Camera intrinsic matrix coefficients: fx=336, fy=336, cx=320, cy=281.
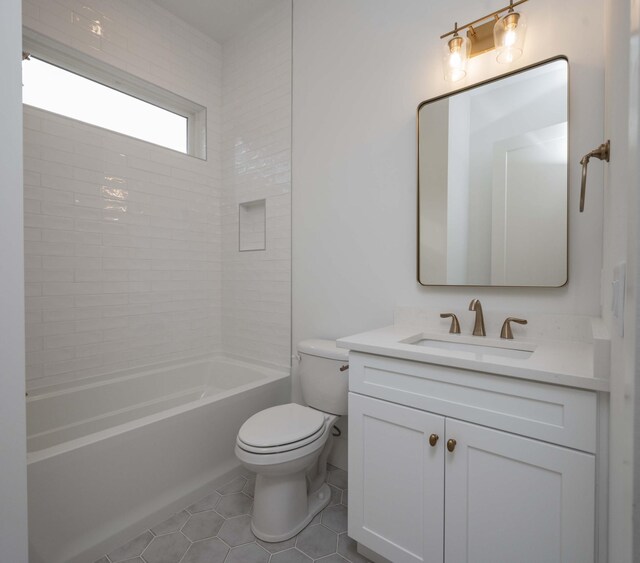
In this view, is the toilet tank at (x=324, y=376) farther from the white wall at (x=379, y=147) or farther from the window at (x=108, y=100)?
the window at (x=108, y=100)

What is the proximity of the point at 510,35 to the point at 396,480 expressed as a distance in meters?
1.79

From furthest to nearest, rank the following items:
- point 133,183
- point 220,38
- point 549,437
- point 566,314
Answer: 1. point 220,38
2. point 133,183
3. point 566,314
4. point 549,437

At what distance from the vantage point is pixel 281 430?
152 centimetres

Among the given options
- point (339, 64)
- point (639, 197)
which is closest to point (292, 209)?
point (339, 64)

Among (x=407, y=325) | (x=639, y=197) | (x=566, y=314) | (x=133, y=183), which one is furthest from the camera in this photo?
(x=133, y=183)

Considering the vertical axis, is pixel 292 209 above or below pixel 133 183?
below

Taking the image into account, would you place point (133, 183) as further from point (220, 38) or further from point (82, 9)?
point (220, 38)

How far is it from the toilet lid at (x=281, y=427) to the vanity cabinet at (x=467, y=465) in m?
0.26

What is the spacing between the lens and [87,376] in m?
2.04

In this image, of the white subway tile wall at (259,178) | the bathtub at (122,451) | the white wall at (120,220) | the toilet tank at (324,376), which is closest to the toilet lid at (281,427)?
the toilet tank at (324,376)

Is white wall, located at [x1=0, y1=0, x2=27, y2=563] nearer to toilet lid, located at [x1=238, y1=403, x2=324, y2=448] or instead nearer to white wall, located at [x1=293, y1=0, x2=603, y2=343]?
toilet lid, located at [x1=238, y1=403, x2=324, y2=448]

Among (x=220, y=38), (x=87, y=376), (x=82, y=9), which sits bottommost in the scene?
(x=87, y=376)

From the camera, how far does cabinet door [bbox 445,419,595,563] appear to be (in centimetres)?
91

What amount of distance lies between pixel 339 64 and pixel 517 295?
1.64 meters
